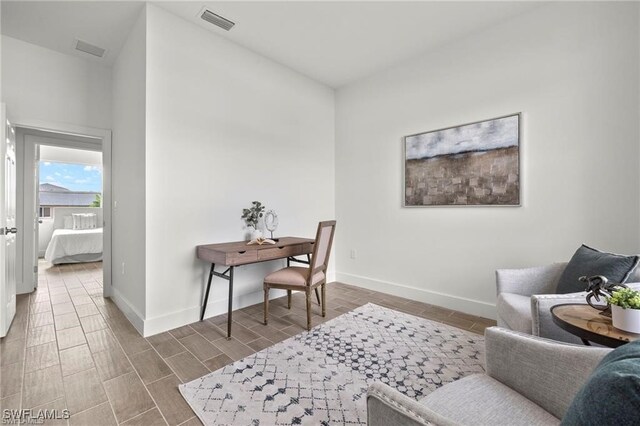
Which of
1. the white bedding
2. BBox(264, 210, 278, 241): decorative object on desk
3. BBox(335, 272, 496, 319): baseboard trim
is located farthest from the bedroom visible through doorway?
BBox(335, 272, 496, 319): baseboard trim

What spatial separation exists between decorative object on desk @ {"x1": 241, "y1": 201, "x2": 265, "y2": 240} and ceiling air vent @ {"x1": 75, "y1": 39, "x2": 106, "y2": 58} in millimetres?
2401

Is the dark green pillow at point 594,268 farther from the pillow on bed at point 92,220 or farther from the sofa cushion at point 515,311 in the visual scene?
the pillow on bed at point 92,220

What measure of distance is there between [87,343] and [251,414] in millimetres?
1746

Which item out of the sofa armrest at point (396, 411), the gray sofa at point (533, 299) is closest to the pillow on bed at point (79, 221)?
the sofa armrest at point (396, 411)

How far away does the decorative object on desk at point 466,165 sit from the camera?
2.68 metres

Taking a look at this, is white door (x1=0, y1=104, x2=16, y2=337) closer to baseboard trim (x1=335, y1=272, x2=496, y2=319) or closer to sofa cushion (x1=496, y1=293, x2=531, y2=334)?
baseboard trim (x1=335, y1=272, x2=496, y2=319)

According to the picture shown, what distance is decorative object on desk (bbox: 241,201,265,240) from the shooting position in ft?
10.3

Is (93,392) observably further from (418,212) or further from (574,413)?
(418,212)

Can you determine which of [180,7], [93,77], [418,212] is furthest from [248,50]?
[418,212]

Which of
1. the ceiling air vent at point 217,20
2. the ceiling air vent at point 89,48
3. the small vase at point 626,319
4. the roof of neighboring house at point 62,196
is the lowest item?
the small vase at point 626,319

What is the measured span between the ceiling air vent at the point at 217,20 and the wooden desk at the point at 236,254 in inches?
86.8

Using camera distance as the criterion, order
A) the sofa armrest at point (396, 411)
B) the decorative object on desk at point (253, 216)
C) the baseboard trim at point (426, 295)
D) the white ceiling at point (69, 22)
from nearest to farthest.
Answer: the sofa armrest at point (396, 411) → the white ceiling at point (69, 22) → the baseboard trim at point (426, 295) → the decorative object on desk at point (253, 216)

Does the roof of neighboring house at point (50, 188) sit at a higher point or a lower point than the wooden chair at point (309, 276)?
higher

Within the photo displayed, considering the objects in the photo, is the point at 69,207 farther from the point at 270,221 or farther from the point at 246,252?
the point at 246,252
